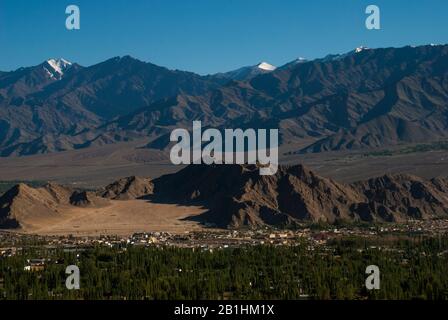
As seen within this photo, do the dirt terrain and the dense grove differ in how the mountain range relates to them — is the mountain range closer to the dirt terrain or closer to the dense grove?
the dirt terrain

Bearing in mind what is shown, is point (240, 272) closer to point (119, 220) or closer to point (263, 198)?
point (119, 220)

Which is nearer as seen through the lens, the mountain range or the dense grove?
the dense grove

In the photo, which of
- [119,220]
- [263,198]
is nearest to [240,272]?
[119,220]

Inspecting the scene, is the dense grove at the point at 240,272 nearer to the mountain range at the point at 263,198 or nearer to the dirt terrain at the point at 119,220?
the dirt terrain at the point at 119,220

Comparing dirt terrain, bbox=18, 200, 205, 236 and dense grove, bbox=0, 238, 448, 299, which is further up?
dirt terrain, bbox=18, 200, 205, 236

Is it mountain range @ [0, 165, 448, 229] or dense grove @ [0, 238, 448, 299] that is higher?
mountain range @ [0, 165, 448, 229]

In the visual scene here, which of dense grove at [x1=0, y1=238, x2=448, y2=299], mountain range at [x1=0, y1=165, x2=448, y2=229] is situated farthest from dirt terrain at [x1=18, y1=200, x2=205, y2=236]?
dense grove at [x1=0, y1=238, x2=448, y2=299]

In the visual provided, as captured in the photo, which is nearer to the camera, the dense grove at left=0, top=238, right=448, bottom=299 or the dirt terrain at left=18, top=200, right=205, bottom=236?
the dense grove at left=0, top=238, right=448, bottom=299

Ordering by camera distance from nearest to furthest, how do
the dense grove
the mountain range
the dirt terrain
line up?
1. the dense grove
2. the dirt terrain
3. the mountain range

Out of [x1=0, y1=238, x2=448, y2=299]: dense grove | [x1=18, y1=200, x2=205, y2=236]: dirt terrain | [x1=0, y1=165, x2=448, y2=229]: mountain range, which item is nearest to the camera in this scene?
[x1=0, y1=238, x2=448, y2=299]: dense grove
